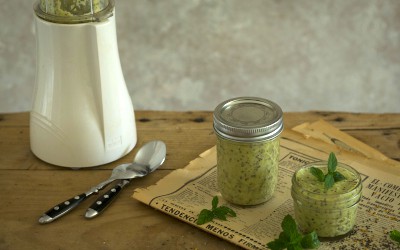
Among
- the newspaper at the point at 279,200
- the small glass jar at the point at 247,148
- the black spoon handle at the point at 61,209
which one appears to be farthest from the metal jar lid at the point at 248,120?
the black spoon handle at the point at 61,209

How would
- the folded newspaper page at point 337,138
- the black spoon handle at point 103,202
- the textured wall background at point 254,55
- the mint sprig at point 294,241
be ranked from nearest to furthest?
the mint sprig at point 294,241 < the black spoon handle at point 103,202 < the folded newspaper page at point 337,138 < the textured wall background at point 254,55

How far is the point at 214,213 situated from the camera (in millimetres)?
1033

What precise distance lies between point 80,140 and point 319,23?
3.50 feet

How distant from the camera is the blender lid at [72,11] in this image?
1101 mm

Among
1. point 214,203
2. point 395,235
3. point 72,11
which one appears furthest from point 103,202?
point 395,235

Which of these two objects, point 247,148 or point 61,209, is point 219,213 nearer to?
point 247,148

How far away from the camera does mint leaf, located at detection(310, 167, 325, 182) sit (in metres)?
1.00

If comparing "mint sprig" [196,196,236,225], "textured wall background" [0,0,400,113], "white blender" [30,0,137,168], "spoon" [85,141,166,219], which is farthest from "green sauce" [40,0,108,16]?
Result: "textured wall background" [0,0,400,113]

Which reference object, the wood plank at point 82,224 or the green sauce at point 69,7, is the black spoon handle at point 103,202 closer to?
the wood plank at point 82,224

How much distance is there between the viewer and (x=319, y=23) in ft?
6.73

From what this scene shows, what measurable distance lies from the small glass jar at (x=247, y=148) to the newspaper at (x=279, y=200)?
0.08 feet

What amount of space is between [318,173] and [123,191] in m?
0.30

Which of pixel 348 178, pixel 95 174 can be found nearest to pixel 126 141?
pixel 95 174

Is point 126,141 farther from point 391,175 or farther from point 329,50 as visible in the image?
point 329,50
